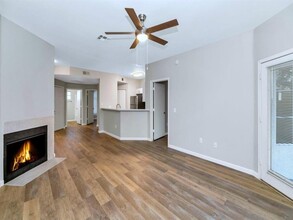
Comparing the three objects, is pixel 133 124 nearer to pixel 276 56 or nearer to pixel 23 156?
pixel 23 156

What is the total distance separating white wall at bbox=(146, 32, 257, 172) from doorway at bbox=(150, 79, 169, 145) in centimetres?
87

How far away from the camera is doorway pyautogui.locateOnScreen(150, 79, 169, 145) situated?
5035 millimetres

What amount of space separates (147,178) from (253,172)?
1.98m

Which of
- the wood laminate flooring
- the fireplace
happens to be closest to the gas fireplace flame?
the fireplace

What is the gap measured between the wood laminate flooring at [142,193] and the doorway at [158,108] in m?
1.92

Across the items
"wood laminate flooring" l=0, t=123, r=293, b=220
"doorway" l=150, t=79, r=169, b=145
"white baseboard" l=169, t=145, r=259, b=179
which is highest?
"doorway" l=150, t=79, r=169, b=145

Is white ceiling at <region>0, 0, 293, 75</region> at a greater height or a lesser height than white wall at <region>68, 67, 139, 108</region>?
greater

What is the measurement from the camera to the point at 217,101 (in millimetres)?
3225

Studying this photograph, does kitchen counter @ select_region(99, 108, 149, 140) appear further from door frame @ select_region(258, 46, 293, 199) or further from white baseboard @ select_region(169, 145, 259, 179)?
door frame @ select_region(258, 46, 293, 199)

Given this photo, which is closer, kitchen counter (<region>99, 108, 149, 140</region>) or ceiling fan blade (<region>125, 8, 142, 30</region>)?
ceiling fan blade (<region>125, 8, 142, 30</region>)

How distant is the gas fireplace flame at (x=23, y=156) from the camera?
8.80 feet

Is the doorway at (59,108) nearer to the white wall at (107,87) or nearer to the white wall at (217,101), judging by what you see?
the white wall at (107,87)

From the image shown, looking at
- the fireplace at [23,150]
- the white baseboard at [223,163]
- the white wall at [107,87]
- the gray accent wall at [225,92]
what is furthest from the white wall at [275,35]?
the white wall at [107,87]

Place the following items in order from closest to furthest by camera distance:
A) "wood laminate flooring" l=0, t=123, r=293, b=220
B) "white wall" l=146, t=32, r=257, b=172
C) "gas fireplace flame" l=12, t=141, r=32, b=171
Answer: "wood laminate flooring" l=0, t=123, r=293, b=220 → "gas fireplace flame" l=12, t=141, r=32, b=171 → "white wall" l=146, t=32, r=257, b=172
